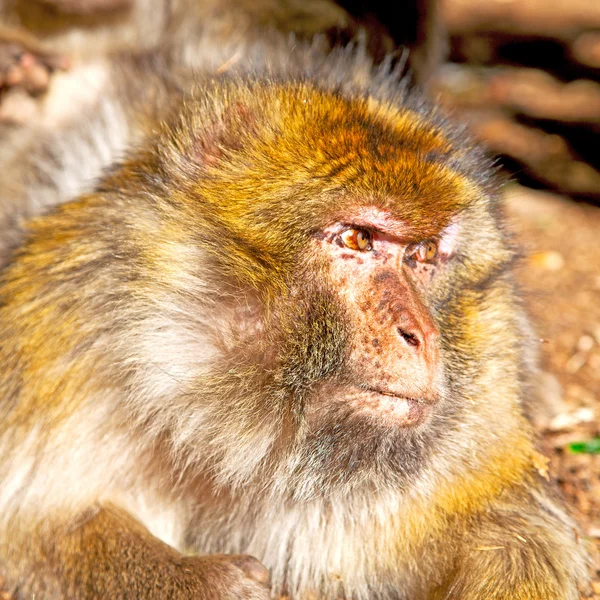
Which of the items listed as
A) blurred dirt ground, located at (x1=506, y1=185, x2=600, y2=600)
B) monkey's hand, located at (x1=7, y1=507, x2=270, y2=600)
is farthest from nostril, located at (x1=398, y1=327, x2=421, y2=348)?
blurred dirt ground, located at (x1=506, y1=185, x2=600, y2=600)

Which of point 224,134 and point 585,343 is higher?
point 224,134

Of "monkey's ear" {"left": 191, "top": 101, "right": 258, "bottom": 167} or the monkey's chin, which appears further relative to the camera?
"monkey's ear" {"left": 191, "top": 101, "right": 258, "bottom": 167}

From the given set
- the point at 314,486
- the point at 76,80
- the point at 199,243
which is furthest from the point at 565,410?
Result: the point at 76,80

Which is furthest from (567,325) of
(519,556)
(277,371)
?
(277,371)

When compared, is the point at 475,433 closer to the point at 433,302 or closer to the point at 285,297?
the point at 433,302

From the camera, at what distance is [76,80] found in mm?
4113

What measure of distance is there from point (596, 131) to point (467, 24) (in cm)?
156

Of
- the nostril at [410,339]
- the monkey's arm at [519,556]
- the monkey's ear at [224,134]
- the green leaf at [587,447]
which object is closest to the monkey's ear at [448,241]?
the nostril at [410,339]

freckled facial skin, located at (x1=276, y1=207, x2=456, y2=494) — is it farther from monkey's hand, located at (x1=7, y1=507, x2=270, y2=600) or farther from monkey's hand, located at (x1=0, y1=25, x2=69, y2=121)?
monkey's hand, located at (x1=0, y1=25, x2=69, y2=121)

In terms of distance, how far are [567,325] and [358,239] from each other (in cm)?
222

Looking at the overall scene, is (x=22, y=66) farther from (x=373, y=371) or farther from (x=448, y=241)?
(x=373, y=371)

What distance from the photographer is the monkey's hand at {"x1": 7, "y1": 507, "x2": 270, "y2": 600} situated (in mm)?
Result: 2217

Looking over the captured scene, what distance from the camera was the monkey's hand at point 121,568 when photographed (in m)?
2.22

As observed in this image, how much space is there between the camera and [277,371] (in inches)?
83.5
